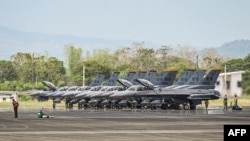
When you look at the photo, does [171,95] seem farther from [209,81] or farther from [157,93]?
[209,81]

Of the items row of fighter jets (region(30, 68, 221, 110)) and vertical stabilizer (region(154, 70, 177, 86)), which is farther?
vertical stabilizer (region(154, 70, 177, 86))

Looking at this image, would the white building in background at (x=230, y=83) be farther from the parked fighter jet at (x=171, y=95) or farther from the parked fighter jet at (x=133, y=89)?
the parked fighter jet at (x=171, y=95)

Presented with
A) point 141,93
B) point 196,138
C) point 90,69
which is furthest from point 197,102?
A: point 90,69

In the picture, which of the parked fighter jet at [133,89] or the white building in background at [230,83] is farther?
the white building in background at [230,83]

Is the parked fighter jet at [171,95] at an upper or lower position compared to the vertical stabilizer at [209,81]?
lower

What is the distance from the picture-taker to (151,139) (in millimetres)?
31984

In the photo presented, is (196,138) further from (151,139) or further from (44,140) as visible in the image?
(44,140)

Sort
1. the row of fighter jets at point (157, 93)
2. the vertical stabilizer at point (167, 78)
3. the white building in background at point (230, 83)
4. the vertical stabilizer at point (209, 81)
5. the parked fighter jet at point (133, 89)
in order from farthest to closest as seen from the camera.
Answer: the white building in background at point (230, 83) < the vertical stabilizer at point (167, 78) < the vertical stabilizer at point (209, 81) < the parked fighter jet at point (133, 89) < the row of fighter jets at point (157, 93)

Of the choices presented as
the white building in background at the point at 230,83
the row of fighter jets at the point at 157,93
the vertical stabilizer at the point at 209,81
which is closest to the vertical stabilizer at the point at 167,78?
the row of fighter jets at the point at 157,93

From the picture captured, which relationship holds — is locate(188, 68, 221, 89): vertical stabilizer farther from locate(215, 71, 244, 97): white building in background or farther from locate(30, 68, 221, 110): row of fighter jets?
locate(215, 71, 244, 97): white building in background

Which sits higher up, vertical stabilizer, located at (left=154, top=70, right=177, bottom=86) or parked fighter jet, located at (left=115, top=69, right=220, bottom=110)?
vertical stabilizer, located at (left=154, top=70, right=177, bottom=86)

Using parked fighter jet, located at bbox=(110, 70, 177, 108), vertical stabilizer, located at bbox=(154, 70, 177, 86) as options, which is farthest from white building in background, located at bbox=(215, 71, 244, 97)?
parked fighter jet, located at bbox=(110, 70, 177, 108)

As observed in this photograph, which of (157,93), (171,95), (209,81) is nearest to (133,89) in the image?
(157,93)

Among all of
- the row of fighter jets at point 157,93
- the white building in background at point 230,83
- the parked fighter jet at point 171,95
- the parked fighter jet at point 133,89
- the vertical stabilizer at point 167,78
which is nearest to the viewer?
the parked fighter jet at point 171,95
